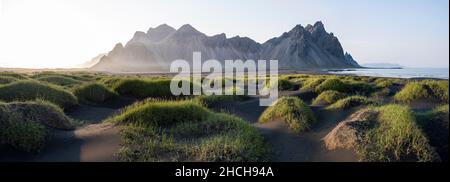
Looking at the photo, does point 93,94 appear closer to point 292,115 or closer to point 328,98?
point 328,98

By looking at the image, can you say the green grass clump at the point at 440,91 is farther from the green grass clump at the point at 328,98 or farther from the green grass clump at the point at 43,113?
the green grass clump at the point at 43,113

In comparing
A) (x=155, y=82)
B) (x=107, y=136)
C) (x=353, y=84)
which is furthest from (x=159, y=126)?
(x=353, y=84)

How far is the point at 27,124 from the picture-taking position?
10438 millimetres

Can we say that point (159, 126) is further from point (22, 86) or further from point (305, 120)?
point (22, 86)

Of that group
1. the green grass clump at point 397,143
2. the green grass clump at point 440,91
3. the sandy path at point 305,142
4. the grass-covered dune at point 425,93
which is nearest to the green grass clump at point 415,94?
the grass-covered dune at point 425,93

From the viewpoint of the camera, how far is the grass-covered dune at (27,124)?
9781 mm

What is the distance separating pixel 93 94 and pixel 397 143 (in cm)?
1852

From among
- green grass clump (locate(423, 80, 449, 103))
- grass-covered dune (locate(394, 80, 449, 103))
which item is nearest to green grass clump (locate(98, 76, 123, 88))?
grass-covered dune (locate(394, 80, 449, 103))

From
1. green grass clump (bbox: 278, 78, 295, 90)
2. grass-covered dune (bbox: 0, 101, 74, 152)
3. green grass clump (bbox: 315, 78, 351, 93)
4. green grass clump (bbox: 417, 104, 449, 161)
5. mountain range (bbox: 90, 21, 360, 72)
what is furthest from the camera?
mountain range (bbox: 90, 21, 360, 72)

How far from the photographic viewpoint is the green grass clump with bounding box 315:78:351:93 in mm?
28538

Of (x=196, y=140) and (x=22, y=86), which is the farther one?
(x=22, y=86)

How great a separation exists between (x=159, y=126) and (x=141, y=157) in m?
3.26

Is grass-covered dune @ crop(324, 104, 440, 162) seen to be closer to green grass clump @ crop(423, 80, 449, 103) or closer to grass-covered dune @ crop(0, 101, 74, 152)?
grass-covered dune @ crop(0, 101, 74, 152)
